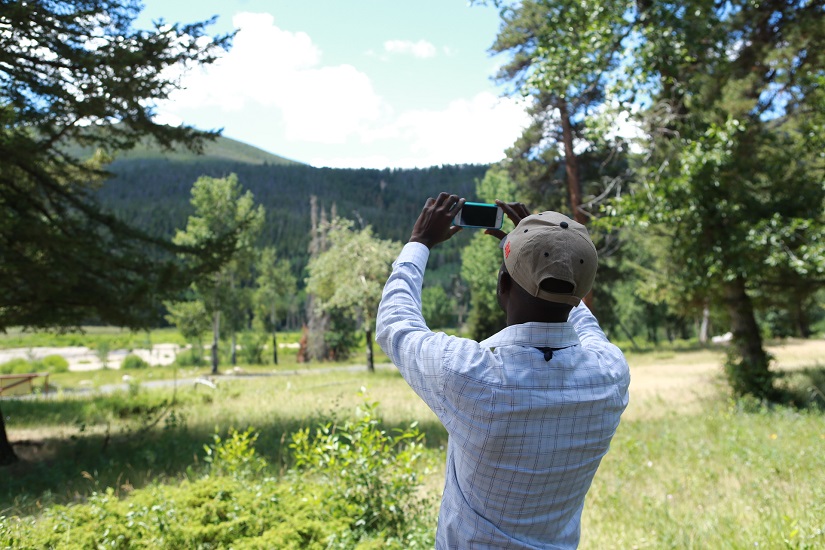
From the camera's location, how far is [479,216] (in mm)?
2133

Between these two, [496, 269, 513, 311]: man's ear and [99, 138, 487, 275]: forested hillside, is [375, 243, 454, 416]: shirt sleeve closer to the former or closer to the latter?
[496, 269, 513, 311]: man's ear

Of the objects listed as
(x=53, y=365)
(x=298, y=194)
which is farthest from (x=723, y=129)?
(x=298, y=194)

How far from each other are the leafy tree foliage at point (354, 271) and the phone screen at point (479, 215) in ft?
81.8

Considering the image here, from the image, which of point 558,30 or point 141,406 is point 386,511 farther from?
point 141,406

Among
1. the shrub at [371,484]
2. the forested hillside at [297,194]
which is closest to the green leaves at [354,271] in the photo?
the shrub at [371,484]

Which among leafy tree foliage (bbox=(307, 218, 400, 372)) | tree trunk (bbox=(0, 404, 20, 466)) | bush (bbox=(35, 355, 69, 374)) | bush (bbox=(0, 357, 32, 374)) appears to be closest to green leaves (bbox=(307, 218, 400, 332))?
leafy tree foliage (bbox=(307, 218, 400, 372))

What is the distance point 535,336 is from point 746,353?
13416 millimetres

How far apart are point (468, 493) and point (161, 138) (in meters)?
10.2

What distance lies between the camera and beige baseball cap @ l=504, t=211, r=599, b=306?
167 centimetres

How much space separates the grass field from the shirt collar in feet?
9.00

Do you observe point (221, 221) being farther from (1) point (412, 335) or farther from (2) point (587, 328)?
(1) point (412, 335)

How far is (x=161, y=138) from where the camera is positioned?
1045 centimetres

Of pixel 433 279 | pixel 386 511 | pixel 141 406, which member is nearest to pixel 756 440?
pixel 386 511

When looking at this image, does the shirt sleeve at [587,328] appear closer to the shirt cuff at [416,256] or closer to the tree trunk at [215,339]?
the shirt cuff at [416,256]
